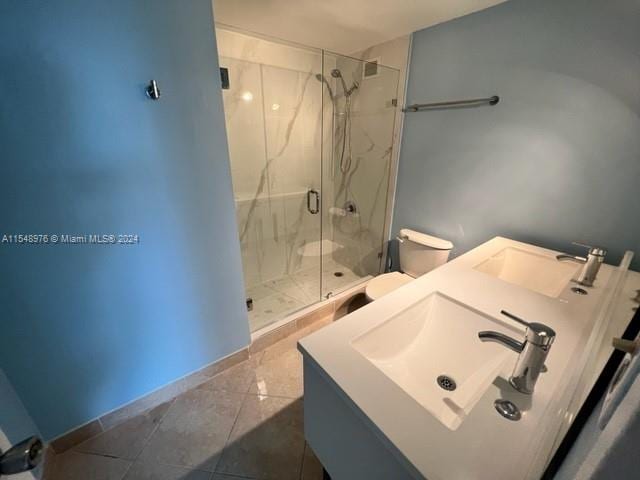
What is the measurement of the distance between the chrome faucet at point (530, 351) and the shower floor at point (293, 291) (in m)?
1.60

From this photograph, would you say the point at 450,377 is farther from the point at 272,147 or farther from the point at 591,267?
the point at 272,147

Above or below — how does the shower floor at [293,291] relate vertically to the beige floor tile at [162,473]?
above

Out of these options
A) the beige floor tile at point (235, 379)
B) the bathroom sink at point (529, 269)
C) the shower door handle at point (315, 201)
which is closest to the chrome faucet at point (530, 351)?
the bathroom sink at point (529, 269)

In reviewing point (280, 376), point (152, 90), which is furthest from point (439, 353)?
point (152, 90)

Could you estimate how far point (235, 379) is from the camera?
63.7 inches

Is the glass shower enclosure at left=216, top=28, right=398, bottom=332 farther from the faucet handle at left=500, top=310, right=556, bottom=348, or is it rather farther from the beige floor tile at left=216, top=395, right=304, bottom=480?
the faucet handle at left=500, top=310, right=556, bottom=348

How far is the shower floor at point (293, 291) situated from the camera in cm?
208

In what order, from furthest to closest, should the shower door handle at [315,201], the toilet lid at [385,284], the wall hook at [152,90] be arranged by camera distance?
the shower door handle at [315,201], the toilet lid at [385,284], the wall hook at [152,90]

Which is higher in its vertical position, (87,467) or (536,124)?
(536,124)

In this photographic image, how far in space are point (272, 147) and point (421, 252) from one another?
1662 mm

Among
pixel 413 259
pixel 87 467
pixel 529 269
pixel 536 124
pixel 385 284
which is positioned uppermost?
pixel 536 124

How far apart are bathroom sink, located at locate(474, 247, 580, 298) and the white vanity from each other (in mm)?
42

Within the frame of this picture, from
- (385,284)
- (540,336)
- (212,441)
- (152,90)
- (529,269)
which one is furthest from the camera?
(385,284)

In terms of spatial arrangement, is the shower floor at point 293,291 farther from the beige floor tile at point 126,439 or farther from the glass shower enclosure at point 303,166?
the beige floor tile at point 126,439
